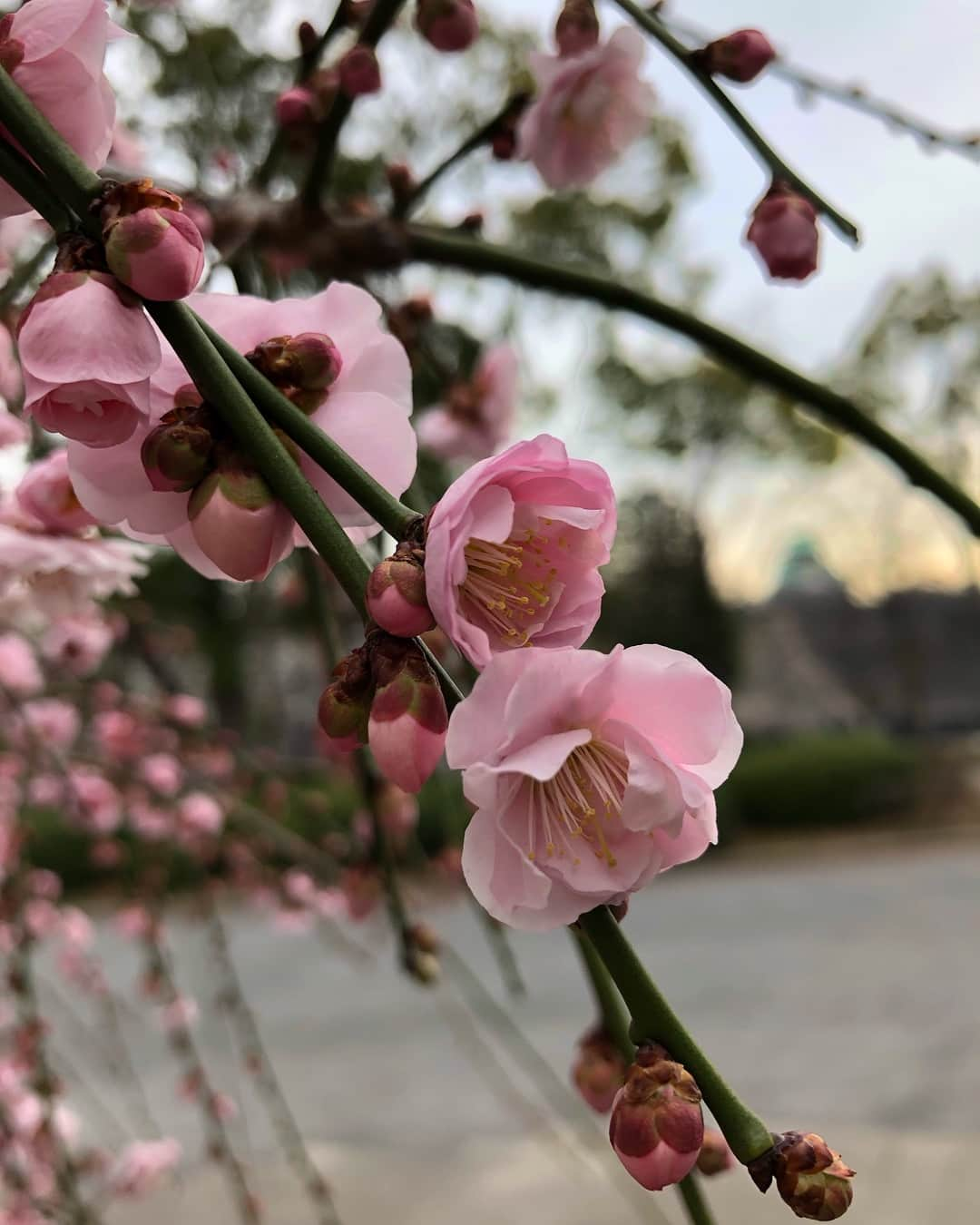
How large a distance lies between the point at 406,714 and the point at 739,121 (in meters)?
0.34

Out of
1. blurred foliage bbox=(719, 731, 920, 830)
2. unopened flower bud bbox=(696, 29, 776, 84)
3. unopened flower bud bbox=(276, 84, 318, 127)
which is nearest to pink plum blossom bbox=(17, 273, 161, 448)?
unopened flower bud bbox=(696, 29, 776, 84)

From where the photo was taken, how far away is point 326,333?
28 centimetres

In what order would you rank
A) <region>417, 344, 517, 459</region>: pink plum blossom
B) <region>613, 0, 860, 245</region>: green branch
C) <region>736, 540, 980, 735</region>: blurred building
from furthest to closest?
<region>736, 540, 980, 735</region>: blurred building → <region>417, 344, 517, 459</region>: pink plum blossom → <region>613, 0, 860, 245</region>: green branch

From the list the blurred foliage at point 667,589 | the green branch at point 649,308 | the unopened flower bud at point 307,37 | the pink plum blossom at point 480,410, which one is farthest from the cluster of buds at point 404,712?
the blurred foliage at point 667,589

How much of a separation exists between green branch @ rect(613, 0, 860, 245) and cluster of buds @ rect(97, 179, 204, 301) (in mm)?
300

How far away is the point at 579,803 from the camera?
250mm

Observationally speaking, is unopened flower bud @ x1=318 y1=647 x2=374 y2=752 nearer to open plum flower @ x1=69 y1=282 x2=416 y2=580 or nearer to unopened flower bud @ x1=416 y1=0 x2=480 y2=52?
open plum flower @ x1=69 y1=282 x2=416 y2=580

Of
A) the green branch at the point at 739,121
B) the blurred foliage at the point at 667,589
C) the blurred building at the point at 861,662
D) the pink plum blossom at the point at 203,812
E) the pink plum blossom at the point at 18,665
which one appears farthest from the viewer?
the blurred building at the point at 861,662

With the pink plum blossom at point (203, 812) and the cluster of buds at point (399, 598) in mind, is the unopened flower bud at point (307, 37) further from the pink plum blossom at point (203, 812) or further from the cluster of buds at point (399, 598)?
the pink plum blossom at point (203, 812)

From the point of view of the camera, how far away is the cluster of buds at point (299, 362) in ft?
0.88

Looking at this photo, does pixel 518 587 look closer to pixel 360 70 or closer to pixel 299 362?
pixel 299 362

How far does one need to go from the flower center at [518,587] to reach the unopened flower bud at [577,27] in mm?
390

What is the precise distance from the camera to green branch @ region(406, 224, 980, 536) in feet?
1.97

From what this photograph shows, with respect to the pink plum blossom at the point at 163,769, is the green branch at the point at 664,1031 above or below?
below
